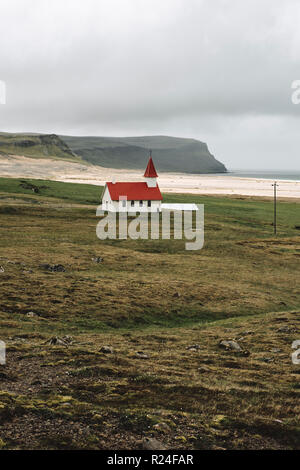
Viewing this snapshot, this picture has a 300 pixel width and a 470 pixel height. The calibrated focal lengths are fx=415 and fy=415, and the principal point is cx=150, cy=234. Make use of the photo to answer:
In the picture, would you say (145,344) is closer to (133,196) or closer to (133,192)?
(133,196)

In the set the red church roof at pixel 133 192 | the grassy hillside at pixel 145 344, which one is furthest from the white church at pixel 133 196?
the grassy hillside at pixel 145 344

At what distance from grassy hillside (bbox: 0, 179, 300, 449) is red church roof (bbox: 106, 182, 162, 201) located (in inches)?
1124

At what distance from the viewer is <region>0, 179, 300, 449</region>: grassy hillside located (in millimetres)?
12305

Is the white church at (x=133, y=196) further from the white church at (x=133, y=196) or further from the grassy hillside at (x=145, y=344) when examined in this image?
the grassy hillside at (x=145, y=344)

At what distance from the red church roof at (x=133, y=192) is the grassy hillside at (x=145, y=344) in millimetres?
28537

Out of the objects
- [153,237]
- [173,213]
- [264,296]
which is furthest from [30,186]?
[264,296]

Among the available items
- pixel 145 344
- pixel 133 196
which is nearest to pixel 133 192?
pixel 133 196

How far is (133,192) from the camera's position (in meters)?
85.2

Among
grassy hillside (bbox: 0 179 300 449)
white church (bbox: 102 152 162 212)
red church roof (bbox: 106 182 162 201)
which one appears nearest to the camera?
grassy hillside (bbox: 0 179 300 449)

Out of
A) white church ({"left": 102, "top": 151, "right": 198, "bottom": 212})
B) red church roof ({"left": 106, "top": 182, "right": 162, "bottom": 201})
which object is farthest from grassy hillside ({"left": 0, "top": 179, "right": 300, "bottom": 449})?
red church roof ({"left": 106, "top": 182, "right": 162, "bottom": 201})

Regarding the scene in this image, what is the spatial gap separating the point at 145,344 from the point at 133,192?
6480 centimetres

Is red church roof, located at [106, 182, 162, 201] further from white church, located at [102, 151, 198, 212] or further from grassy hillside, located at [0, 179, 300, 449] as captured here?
grassy hillside, located at [0, 179, 300, 449]

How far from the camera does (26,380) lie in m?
15.5
